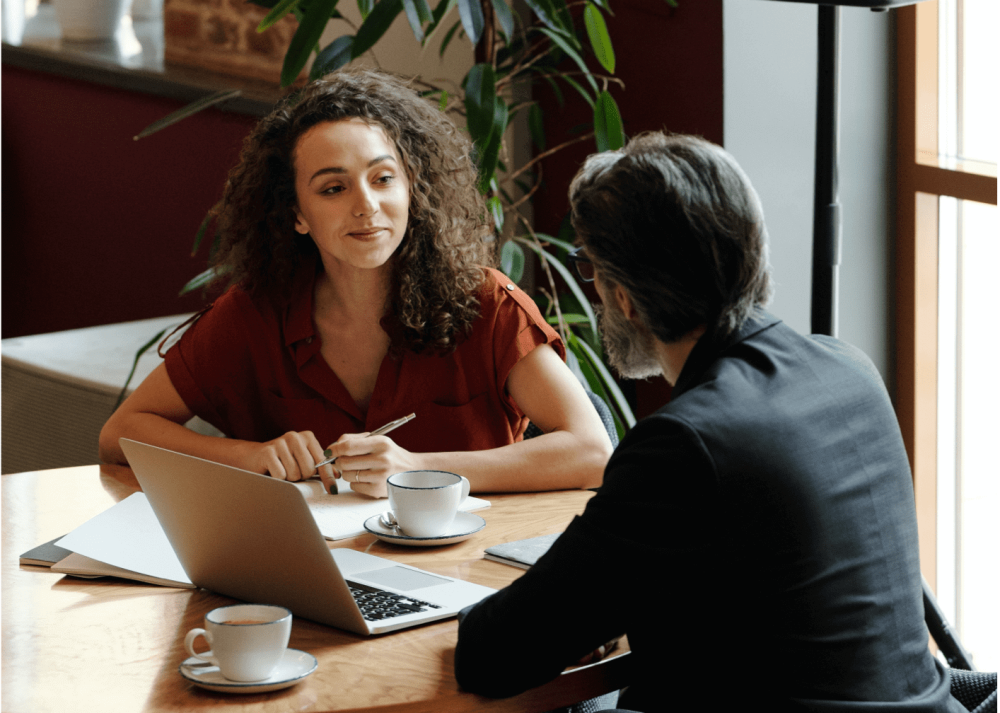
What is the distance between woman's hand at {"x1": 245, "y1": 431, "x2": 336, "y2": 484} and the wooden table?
233 mm

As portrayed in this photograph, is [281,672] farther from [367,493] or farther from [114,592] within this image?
[367,493]

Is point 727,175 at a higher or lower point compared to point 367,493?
higher

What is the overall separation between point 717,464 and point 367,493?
73 centimetres

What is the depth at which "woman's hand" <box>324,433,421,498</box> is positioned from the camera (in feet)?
5.18

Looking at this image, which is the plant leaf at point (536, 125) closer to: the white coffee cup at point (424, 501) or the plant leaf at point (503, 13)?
the plant leaf at point (503, 13)

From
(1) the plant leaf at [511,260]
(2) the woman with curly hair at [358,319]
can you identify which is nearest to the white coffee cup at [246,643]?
(2) the woman with curly hair at [358,319]

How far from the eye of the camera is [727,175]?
109cm

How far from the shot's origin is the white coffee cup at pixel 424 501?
4.53 feet

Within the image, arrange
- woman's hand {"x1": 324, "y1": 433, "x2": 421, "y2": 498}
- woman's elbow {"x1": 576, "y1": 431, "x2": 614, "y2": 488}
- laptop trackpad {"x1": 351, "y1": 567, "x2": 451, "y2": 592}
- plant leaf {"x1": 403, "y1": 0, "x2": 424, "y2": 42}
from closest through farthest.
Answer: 1. laptop trackpad {"x1": 351, "y1": 567, "x2": 451, "y2": 592}
2. woman's hand {"x1": 324, "y1": 433, "x2": 421, "y2": 498}
3. woman's elbow {"x1": 576, "y1": 431, "x2": 614, "y2": 488}
4. plant leaf {"x1": 403, "y1": 0, "x2": 424, "y2": 42}

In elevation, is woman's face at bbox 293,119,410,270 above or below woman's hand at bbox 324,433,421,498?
above

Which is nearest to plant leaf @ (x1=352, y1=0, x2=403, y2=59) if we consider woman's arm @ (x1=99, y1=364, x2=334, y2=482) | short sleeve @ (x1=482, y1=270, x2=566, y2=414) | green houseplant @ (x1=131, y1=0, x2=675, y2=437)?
green houseplant @ (x1=131, y1=0, x2=675, y2=437)

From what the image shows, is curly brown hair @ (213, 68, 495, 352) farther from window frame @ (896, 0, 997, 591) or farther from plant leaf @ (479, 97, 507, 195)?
window frame @ (896, 0, 997, 591)

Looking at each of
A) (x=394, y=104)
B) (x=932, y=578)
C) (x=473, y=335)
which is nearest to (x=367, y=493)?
(x=473, y=335)

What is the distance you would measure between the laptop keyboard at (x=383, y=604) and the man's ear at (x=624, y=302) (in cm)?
37
